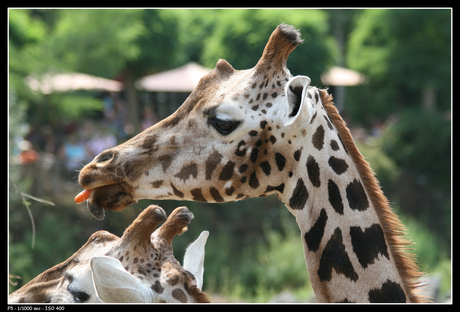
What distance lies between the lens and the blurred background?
11.3m

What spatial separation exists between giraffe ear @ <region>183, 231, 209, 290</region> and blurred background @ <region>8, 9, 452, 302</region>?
629 centimetres

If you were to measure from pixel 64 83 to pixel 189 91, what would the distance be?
3.77 meters

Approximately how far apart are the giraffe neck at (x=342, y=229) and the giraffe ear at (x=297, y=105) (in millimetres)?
119

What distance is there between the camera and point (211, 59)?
40.5 feet

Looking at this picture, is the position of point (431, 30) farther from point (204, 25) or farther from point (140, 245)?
point (140, 245)

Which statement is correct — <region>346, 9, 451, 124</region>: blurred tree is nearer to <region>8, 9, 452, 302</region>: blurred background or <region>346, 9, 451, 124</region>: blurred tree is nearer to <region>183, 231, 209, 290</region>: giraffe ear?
<region>8, 9, 452, 302</region>: blurred background

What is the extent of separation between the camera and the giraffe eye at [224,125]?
2.30m

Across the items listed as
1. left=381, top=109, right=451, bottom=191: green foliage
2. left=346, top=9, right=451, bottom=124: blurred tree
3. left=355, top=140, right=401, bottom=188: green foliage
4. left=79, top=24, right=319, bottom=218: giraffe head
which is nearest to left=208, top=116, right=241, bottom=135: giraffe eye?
left=79, top=24, right=319, bottom=218: giraffe head

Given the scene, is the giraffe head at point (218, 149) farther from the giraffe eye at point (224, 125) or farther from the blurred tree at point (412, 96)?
the blurred tree at point (412, 96)

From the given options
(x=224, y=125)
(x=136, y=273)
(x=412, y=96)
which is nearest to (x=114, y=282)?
(x=136, y=273)

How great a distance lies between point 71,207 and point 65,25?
535 centimetres

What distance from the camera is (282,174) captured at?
233 cm
